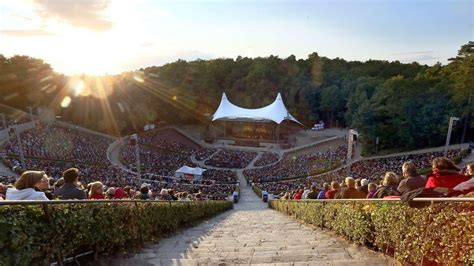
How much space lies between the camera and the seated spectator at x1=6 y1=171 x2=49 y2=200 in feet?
12.6

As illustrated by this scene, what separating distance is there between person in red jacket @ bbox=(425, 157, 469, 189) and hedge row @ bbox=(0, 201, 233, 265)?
3874 mm

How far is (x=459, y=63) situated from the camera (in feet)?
117

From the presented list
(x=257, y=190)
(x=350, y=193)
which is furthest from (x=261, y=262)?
(x=257, y=190)

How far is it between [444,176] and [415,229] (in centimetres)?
100

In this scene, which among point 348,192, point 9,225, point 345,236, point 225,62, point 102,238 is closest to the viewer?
point 9,225

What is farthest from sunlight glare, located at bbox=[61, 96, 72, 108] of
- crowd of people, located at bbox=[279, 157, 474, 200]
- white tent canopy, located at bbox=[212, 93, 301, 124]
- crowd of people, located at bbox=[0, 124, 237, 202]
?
crowd of people, located at bbox=[279, 157, 474, 200]

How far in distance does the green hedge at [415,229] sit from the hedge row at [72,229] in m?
3.34

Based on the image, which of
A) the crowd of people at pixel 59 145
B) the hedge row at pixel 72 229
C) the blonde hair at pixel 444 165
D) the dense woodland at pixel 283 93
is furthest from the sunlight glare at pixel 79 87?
the blonde hair at pixel 444 165

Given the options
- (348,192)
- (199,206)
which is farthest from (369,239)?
(199,206)

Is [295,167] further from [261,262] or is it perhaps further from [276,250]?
[261,262]

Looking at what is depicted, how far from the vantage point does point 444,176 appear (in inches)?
163

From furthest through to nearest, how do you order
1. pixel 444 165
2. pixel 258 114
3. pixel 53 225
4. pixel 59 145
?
pixel 258 114 → pixel 59 145 → pixel 444 165 → pixel 53 225

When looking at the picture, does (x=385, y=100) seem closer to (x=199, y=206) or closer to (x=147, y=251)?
(x=199, y=206)

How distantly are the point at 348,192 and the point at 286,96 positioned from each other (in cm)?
5230
